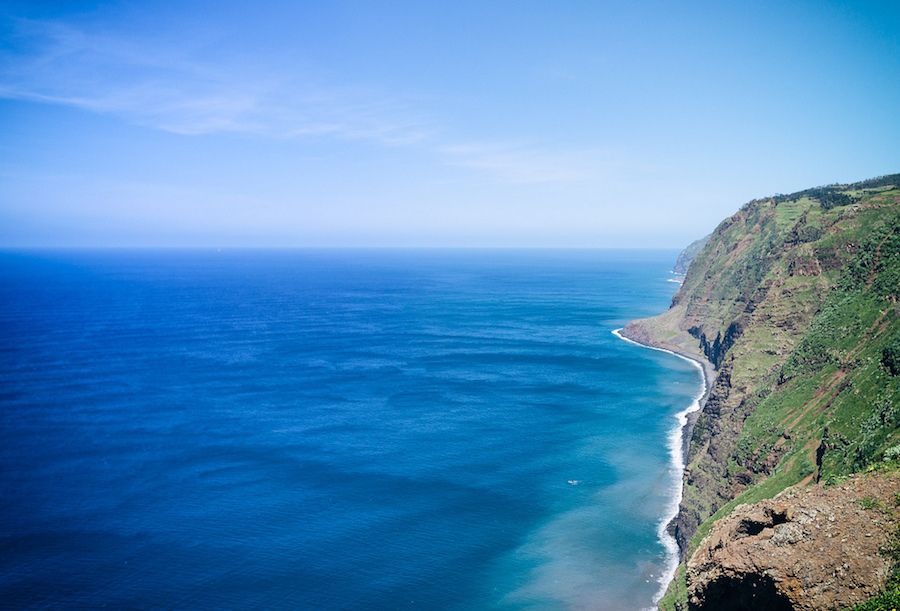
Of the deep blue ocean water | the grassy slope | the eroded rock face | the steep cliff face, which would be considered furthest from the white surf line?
the eroded rock face

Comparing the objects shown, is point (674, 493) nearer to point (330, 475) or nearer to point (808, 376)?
point (808, 376)

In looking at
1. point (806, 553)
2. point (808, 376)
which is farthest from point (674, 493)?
point (806, 553)

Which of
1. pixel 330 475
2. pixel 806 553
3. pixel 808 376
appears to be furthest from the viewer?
pixel 330 475

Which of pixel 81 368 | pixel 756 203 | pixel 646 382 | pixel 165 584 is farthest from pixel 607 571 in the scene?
pixel 756 203

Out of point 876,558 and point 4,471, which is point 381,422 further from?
point 876,558

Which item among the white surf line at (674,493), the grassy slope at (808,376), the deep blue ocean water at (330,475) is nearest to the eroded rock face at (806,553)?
the grassy slope at (808,376)
